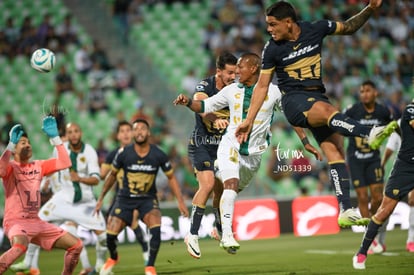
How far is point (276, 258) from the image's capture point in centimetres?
1421

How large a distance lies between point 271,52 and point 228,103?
140 cm

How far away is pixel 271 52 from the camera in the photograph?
9484mm

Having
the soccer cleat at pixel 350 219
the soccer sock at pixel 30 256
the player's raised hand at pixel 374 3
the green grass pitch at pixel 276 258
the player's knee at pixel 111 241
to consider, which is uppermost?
the player's raised hand at pixel 374 3

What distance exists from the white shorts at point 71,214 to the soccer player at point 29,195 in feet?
11.0

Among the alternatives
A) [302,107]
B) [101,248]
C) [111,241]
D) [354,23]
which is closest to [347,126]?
[302,107]

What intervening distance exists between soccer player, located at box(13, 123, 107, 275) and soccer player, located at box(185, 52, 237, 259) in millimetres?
2717

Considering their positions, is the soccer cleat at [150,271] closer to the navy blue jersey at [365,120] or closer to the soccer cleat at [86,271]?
the soccer cleat at [86,271]

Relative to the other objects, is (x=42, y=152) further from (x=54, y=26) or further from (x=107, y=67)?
(x=54, y=26)

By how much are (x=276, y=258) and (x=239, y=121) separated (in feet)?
14.1

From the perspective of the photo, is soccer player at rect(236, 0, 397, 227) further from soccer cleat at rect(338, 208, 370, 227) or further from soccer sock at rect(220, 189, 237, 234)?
soccer sock at rect(220, 189, 237, 234)

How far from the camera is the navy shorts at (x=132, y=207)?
1281cm

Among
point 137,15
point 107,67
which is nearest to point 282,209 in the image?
point 107,67

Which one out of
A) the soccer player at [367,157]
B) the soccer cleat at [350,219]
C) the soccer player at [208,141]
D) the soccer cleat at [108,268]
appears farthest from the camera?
the soccer player at [367,157]

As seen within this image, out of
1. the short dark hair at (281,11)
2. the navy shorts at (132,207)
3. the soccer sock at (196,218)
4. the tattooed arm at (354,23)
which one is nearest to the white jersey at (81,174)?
the navy shorts at (132,207)
